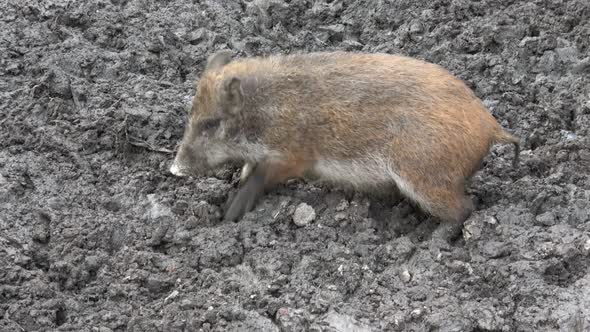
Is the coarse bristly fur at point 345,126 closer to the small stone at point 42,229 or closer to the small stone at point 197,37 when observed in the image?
the small stone at point 42,229

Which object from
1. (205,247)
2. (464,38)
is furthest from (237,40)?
(205,247)

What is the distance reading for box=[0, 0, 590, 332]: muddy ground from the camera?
489 cm

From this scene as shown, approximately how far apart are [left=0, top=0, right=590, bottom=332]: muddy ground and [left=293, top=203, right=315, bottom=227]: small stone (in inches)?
2.2

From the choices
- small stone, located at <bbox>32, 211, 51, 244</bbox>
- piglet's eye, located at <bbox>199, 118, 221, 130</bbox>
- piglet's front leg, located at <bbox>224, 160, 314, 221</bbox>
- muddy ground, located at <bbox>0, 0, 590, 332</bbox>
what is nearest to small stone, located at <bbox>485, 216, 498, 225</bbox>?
muddy ground, located at <bbox>0, 0, 590, 332</bbox>

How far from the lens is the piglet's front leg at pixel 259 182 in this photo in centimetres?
577

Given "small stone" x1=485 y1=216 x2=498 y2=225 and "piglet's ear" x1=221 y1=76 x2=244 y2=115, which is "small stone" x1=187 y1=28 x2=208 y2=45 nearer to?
"piglet's ear" x1=221 y1=76 x2=244 y2=115

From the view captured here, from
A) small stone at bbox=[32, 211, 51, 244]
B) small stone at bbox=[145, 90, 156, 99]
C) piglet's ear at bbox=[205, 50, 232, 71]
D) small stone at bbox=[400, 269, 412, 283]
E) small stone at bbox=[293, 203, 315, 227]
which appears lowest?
small stone at bbox=[32, 211, 51, 244]

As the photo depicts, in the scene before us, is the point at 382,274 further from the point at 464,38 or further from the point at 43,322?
the point at 464,38

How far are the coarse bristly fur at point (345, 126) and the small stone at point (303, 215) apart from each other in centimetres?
27

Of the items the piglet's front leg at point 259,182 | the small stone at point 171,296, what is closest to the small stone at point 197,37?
the piglet's front leg at point 259,182

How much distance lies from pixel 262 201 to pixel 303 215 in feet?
1.21

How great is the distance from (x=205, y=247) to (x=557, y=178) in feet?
7.16

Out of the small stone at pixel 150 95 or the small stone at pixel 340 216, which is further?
the small stone at pixel 150 95

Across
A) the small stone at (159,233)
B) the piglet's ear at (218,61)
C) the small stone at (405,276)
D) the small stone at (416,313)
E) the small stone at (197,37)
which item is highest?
the piglet's ear at (218,61)
